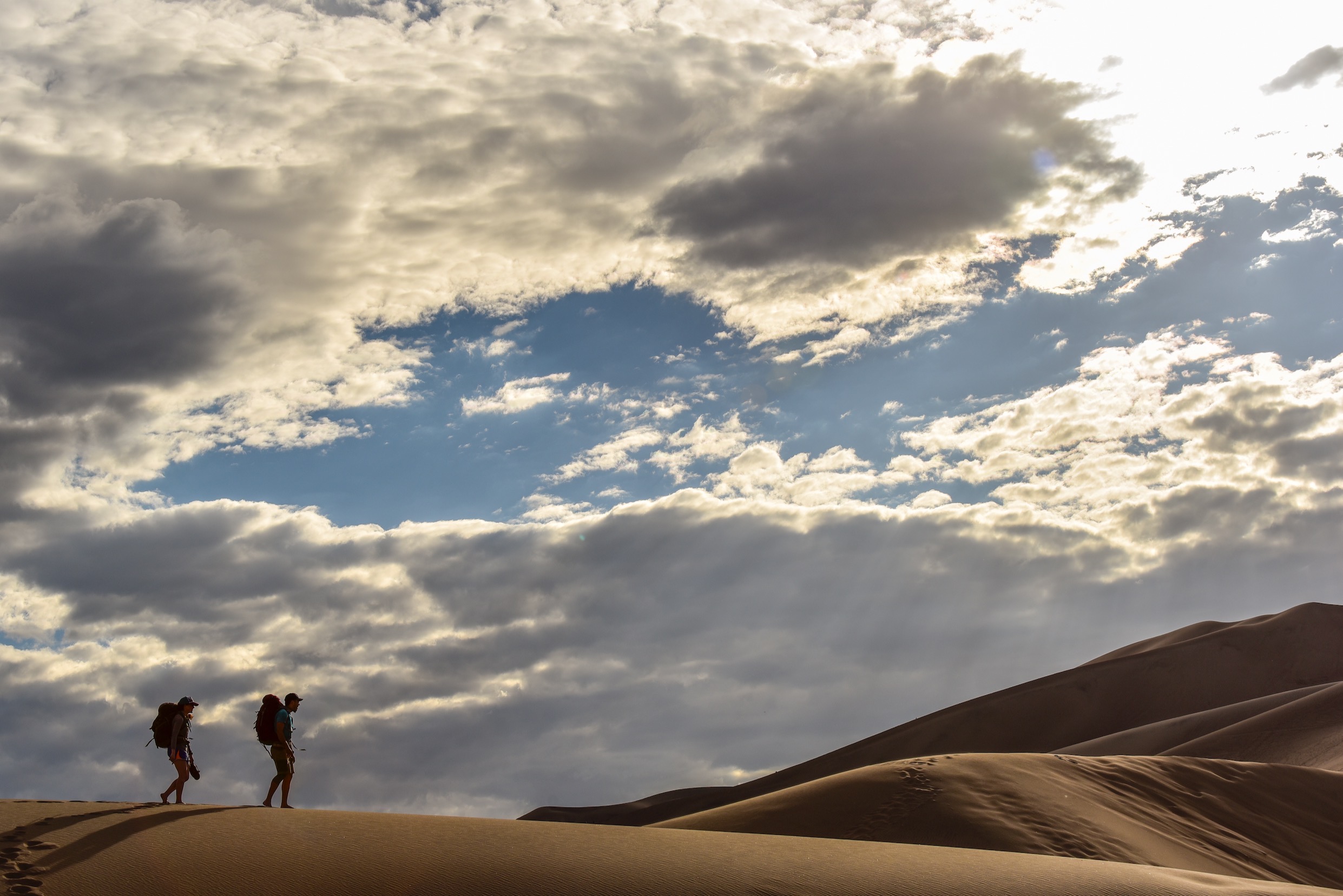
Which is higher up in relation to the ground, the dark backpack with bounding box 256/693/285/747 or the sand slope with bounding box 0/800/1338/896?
the dark backpack with bounding box 256/693/285/747

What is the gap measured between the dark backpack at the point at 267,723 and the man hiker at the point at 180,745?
1.02 metres

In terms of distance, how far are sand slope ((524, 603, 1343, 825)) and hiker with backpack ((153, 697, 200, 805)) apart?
54354 mm

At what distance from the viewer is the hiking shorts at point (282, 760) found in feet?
48.7

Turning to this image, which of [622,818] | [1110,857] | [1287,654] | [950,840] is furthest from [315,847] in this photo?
[1287,654]

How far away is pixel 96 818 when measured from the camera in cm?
1194

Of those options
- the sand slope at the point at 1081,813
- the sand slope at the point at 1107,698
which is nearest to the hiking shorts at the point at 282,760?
the sand slope at the point at 1081,813

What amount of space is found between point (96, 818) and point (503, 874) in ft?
16.7

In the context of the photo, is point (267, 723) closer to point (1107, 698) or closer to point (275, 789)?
point (275, 789)

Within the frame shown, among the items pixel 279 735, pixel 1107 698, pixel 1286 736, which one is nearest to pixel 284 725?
pixel 279 735

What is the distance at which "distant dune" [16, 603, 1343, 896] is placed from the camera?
10570 millimetres

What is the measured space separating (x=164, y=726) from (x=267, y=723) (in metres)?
1.40

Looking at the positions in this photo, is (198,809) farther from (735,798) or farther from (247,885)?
(735,798)

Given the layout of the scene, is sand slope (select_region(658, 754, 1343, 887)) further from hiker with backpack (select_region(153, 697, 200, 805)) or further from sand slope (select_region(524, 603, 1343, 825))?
sand slope (select_region(524, 603, 1343, 825))

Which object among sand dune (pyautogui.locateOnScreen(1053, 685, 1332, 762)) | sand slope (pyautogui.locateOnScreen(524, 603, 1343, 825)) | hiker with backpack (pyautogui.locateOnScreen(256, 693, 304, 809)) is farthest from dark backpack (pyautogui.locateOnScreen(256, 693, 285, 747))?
sand slope (pyautogui.locateOnScreen(524, 603, 1343, 825))
